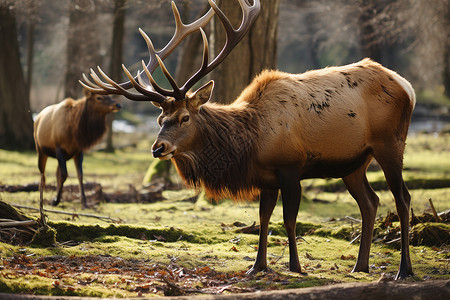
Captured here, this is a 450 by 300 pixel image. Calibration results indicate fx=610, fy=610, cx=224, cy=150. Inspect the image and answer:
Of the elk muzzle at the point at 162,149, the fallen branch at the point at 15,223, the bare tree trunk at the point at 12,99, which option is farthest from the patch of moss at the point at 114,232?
the bare tree trunk at the point at 12,99

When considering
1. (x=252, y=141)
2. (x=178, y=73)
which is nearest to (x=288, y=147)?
(x=252, y=141)

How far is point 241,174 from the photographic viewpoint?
6.29 meters

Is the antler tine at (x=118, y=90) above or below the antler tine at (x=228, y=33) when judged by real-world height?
below

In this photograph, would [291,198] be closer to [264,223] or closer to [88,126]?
[264,223]

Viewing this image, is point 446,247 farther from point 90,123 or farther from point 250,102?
point 90,123

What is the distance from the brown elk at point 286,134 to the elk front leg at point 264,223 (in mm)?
10

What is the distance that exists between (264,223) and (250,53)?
189 inches

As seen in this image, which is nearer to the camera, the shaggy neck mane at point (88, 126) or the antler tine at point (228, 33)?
the antler tine at point (228, 33)

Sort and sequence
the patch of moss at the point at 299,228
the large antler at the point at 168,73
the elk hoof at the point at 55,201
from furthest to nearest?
the elk hoof at the point at 55,201
the patch of moss at the point at 299,228
the large antler at the point at 168,73

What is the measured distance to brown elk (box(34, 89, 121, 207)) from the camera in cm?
1186

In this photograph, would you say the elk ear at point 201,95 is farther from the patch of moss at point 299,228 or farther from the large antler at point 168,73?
the patch of moss at point 299,228

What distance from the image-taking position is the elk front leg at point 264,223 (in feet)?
20.5

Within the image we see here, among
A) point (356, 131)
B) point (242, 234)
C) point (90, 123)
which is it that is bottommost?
point (242, 234)

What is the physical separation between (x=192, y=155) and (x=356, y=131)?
1.74 metres
